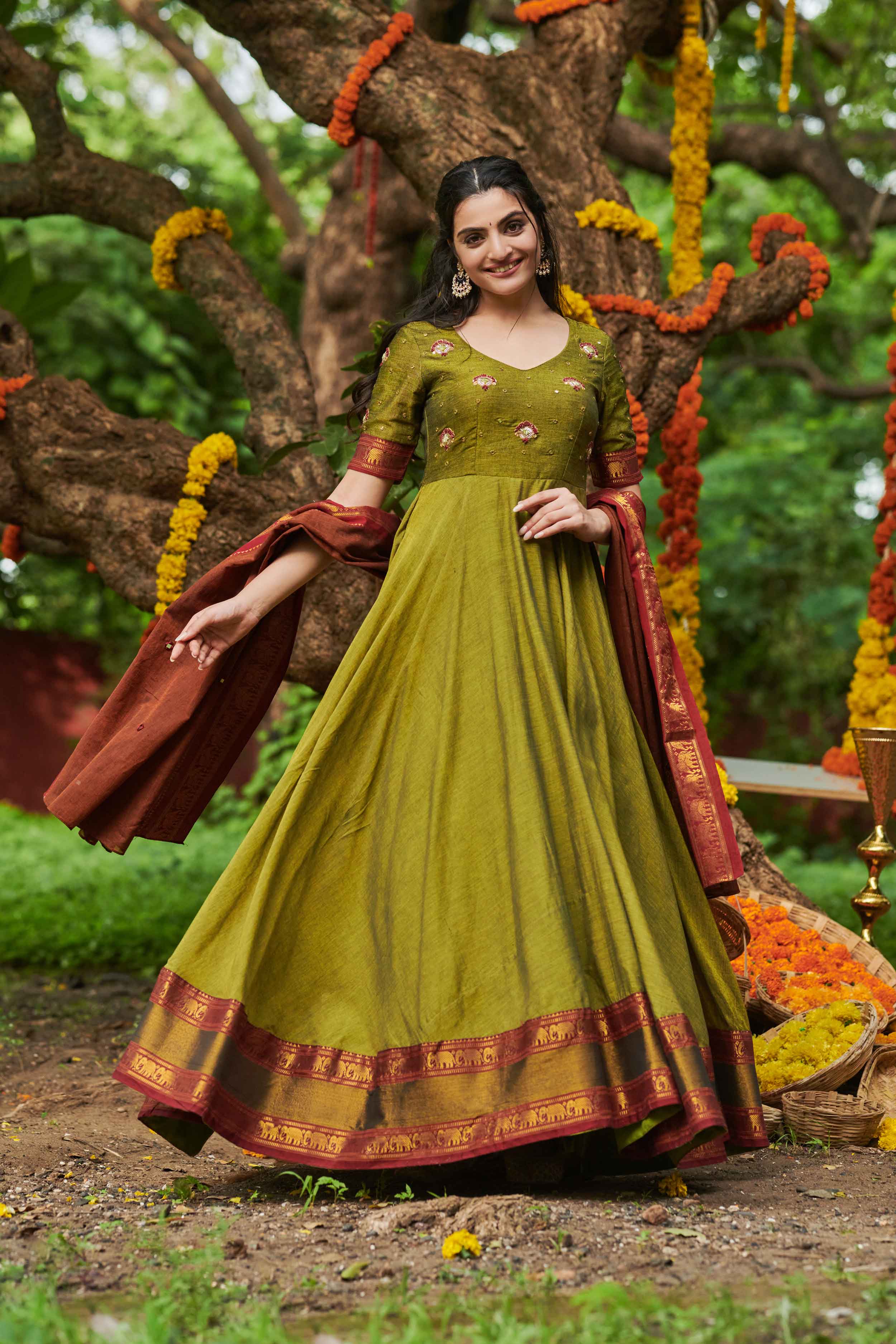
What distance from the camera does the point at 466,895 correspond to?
2.46 m

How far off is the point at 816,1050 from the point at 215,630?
1761 mm

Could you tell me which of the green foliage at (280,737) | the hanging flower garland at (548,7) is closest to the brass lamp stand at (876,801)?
the hanging flower garland at (548,7)

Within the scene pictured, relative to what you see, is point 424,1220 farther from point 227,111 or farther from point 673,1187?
point 227,111

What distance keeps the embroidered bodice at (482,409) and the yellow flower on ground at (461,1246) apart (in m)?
1.46

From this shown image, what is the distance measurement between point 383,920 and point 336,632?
1.92 meters

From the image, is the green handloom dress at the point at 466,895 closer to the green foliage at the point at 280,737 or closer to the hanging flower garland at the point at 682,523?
the hanging flower garland at the point at 682,523

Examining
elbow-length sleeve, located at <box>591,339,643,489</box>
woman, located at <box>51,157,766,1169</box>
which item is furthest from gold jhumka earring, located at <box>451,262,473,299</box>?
elbow-length sleeve, located at <box>591,339,643,489</box>

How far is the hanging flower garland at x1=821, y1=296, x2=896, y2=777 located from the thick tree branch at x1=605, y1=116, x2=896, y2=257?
7.09 feet

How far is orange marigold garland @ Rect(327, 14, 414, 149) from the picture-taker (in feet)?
14.3

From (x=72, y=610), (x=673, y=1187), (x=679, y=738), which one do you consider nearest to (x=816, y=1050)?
(x=673, y=1187)

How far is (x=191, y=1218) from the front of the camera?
233cm

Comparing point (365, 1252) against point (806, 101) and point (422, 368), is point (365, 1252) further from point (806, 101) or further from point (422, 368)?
point (806, 101)

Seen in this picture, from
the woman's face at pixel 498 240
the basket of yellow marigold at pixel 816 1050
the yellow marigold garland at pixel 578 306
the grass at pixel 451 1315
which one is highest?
the yellow marigold garland at pixel 578 306

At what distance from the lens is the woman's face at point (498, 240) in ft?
8.96
